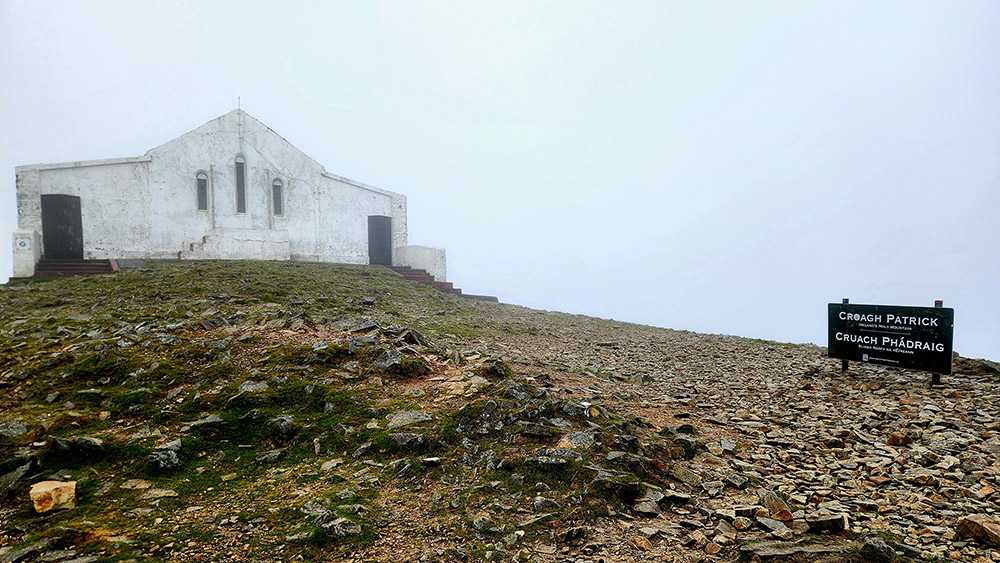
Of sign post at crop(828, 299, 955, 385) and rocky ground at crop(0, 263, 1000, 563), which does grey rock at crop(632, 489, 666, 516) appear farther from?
sign post at crop(828, 299, 955, 385)

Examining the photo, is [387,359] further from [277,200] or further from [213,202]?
[277,200]

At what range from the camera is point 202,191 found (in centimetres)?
2550

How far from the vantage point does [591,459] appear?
505 cm

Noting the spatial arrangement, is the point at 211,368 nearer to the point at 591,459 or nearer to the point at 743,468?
the point at 591,459

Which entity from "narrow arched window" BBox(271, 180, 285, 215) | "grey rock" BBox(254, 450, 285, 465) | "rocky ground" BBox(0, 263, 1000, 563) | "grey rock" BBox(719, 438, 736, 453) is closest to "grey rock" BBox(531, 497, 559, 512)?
"rocky ground" BBox(0, 263, 1000, 563)

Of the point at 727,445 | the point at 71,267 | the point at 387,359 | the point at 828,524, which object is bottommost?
the point at 727,445

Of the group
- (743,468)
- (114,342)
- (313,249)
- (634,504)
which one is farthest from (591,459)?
(313,249)

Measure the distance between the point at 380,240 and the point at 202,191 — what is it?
10.1 meters

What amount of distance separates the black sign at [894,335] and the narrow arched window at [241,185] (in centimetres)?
2717

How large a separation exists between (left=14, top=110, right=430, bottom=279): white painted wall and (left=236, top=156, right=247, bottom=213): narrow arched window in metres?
0.21

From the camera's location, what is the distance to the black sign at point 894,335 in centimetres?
875

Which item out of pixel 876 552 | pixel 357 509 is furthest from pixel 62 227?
pixel 876 552

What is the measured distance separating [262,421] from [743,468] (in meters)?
5.69

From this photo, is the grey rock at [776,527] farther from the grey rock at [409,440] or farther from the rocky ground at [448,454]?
the grey rock at [409,440]
